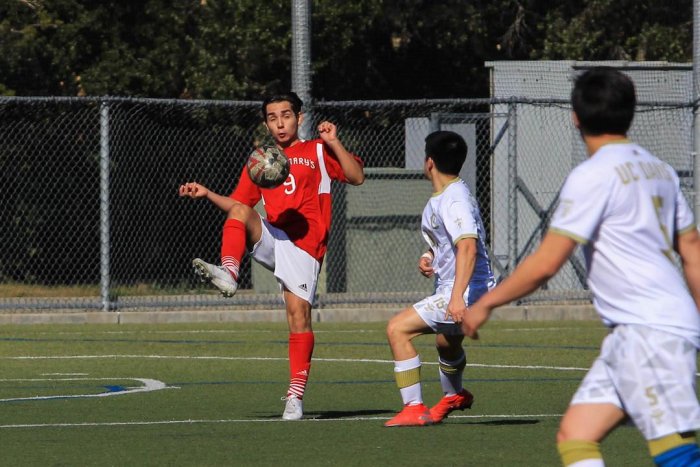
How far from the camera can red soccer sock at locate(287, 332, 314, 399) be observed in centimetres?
976

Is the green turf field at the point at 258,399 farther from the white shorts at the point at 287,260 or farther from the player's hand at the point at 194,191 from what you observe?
the player's hand at the point at 194,191

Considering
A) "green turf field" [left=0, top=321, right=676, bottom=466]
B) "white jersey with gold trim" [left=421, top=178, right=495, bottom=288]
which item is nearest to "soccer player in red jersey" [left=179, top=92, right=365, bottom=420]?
"green turf field" [left=0, top=321, right=676, bottom=466]

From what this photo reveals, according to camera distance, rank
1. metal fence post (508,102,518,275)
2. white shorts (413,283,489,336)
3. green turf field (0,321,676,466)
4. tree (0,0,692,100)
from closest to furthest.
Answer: green turf field (0,321,676,466), white shorts (413,283,489,336), metal fence post (508,102,518,275), tree (0,0,692,100)

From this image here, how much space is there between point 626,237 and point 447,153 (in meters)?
3.92

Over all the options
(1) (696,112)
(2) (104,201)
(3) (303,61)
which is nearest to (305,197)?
(2) (104,201)

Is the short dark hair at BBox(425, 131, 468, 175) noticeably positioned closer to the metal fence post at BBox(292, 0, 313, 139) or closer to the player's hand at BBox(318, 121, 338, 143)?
the player's hand at BBox(318, 121, 338, 143)

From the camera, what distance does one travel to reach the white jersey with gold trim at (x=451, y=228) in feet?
29.3

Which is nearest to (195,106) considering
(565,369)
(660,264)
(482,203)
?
(482,203)

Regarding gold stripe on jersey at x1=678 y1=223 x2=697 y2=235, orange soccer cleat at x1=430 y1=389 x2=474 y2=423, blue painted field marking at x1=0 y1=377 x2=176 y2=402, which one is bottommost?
blue painted field marking at x1=0 y1=377 x2=176 y2=402

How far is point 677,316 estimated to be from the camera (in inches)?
213

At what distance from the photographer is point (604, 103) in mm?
5527

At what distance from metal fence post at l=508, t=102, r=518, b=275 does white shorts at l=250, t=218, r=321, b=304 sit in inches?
397

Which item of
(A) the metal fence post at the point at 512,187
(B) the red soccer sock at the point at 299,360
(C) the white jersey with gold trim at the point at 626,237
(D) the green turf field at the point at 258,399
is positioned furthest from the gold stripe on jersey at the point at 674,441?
(A) the metal fence post at the point at 512,187

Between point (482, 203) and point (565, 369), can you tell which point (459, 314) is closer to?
point (565, 369)
